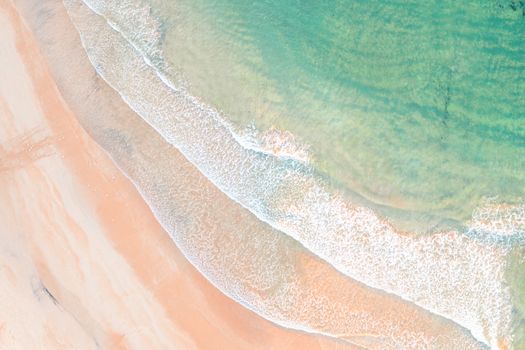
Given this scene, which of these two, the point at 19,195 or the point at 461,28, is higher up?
the point at 461,28

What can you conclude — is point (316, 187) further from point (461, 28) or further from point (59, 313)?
point (59, 313)

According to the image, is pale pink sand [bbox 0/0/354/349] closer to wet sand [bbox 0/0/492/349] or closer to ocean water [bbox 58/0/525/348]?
wet sand [bbox 0/0/492/349]

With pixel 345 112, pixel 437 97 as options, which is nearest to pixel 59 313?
pixel 345 112

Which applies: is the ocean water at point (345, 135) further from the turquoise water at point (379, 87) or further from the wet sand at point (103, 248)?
the wet sand at point (103, 248)

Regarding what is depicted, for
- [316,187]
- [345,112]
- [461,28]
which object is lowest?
[316,187]

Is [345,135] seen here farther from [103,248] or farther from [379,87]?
[103,248]

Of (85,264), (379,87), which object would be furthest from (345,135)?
(85,264)

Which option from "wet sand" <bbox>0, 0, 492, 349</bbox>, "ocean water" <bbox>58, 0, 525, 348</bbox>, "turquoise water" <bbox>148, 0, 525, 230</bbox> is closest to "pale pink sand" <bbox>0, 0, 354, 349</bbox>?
"wet sand" <bbox>0, 0, 492, 349</bbox>

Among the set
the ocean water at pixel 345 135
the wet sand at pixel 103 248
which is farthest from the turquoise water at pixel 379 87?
the wet sand at pixel 103 248
